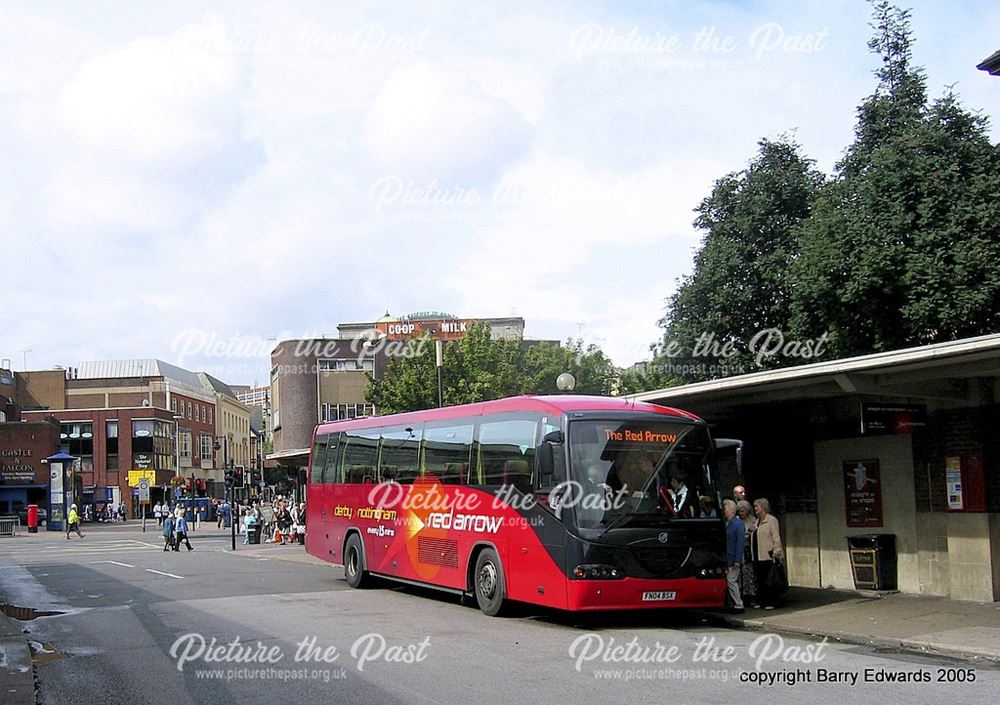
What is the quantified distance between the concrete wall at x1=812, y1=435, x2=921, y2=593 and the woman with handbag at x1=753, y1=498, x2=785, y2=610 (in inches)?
83.0

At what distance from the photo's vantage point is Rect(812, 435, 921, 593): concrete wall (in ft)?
55.1

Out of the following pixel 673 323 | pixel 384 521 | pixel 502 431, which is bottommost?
pixel 384 521

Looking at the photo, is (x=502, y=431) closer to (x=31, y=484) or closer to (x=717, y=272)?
(x=717, y=272)

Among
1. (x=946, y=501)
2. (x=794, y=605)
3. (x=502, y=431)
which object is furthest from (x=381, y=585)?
(x=946, y=501)

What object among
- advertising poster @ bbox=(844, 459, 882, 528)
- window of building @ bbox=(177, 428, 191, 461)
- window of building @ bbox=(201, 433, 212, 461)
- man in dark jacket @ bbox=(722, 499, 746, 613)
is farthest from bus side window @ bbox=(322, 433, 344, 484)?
window of building @ bbox=(201, 433, 212, 461)

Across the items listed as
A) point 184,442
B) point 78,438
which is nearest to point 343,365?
point 78,438

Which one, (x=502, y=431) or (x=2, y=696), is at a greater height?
(x=502, y=431)

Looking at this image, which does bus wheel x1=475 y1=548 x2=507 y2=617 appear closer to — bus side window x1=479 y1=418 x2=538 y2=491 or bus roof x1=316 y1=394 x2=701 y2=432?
bus side window x1=479 y1=418 x2=538 y2=491

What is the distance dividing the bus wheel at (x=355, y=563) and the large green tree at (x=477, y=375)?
35910 mm

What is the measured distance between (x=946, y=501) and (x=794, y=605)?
2.71m

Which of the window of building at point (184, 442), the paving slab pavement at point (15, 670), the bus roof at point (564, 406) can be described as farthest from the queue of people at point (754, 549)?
the window of building at point (184, 442)

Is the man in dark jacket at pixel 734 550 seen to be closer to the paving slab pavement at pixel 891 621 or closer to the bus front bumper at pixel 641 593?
the paving slab pavement at pixel 891 621

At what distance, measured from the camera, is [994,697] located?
9.34 meters

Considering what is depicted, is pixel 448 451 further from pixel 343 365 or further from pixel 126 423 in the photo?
pixel 126 423
